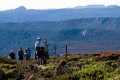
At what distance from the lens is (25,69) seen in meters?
29.7

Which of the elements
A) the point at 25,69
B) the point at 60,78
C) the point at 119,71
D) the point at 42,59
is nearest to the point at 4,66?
the point at 25,69

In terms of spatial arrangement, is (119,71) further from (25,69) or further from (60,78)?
(25,69)

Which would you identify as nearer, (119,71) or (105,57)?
(119,71)

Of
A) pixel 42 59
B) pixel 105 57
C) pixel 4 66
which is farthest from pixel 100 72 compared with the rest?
pixel 42 59

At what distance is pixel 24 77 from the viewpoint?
2512cm

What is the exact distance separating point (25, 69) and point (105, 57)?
6947 mm

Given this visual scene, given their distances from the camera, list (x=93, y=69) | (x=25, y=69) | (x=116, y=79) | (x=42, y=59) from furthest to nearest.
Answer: (x=42, y=59) < (x=25, y=69) < (x=93, y=69) < (x=116, y=79)

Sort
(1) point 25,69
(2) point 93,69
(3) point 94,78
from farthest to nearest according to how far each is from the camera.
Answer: (1) point 25,69, (2) point 93,69, (3) point 94,78

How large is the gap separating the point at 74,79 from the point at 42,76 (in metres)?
2.94

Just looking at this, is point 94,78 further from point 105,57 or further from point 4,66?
point 105,57

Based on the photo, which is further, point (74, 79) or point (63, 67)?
point (63, 67)

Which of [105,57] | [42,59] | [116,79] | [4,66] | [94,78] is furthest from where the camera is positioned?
[42,59]

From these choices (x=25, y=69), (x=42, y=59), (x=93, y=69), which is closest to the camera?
(x=93, y=69)

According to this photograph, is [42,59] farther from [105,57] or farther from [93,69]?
[93,69]
